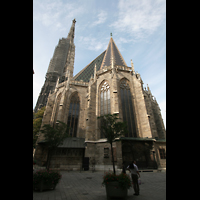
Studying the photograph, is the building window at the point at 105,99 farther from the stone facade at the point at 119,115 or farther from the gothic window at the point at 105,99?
the stone facade at the point at 119,115

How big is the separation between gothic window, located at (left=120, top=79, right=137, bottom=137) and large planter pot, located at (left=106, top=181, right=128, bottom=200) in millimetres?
13496

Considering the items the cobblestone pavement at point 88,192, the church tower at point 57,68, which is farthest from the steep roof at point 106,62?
the cobblestone pavement at point 88,192

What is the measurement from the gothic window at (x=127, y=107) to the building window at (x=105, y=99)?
8.02 ft

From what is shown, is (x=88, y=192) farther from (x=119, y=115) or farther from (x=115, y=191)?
(x=119, y=115)

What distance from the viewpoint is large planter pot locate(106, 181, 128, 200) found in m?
4.84

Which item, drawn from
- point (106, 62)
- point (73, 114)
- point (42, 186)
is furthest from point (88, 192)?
point (106, 62)

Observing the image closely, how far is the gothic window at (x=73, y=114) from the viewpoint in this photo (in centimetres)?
2219
